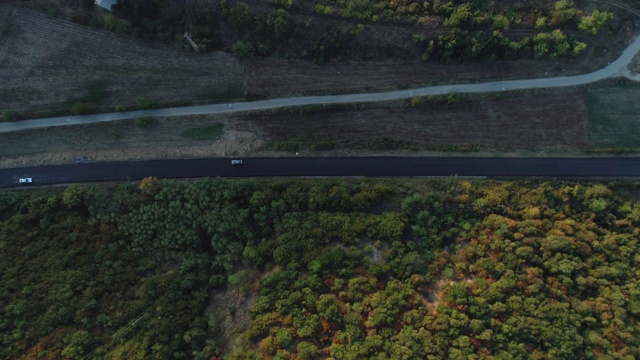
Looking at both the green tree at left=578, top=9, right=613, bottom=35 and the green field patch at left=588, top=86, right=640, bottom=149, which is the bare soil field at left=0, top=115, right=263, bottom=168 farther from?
the green tree at left=578, top=9, right=613, bottom=35

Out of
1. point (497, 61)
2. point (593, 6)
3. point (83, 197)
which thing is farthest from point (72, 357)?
point (593, 6)

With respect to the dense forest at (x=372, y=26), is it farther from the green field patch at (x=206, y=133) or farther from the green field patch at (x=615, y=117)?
the green field patch at (x=206, y=133)

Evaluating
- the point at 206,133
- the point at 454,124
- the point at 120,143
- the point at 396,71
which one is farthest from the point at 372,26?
the point at 120,143

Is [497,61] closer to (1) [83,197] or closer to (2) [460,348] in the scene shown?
(2) [460,348]

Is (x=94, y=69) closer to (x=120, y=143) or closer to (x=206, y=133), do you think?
(x=120, y=143)

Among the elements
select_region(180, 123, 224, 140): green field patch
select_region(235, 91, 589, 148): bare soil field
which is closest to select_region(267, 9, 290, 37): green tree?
select_region(235, 91, 589, 148): bare soil field

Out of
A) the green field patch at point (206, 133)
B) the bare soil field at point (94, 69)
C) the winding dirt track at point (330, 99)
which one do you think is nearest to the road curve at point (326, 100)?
the winding dirt track at point (330, 99)
